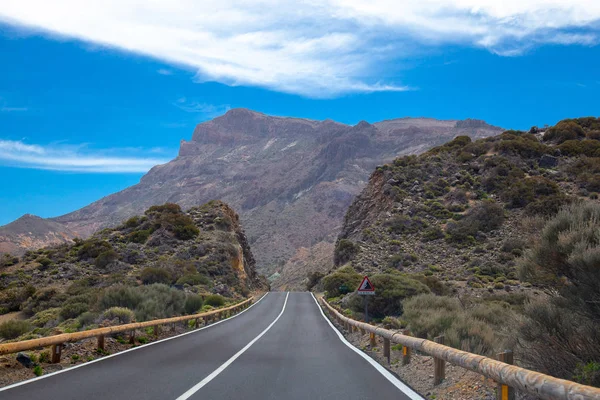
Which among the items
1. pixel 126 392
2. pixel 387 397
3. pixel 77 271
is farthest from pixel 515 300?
pixel 77 271

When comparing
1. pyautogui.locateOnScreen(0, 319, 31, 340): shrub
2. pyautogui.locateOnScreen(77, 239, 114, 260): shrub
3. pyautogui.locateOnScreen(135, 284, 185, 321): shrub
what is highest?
pyautogui.locateOnScreen(77, 239, 114, 260): shrub

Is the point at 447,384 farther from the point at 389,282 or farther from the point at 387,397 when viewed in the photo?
the point at 389,282

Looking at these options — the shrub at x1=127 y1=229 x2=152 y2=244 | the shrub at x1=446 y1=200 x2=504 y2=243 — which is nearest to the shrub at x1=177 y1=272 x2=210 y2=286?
the shrub at x1=127 y1=229 x2=152 y2=244

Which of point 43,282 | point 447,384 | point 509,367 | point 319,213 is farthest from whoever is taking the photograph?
point 319,213

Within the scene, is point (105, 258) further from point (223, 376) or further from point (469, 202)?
point (223, 376)

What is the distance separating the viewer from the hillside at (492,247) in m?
7.14

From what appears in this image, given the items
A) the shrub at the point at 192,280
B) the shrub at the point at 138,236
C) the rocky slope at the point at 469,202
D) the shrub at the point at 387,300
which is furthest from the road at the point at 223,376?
the shrub at the point at 138,236

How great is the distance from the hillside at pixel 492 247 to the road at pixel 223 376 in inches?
97.9

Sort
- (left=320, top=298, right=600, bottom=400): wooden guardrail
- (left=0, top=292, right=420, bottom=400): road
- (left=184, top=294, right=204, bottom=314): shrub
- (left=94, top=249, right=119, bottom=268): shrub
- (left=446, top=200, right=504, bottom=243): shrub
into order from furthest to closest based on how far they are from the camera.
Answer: (left=446, top=200, right=504, bottom=243): shrub, (left=94, top=249, right=119, bottom=268): shrub, (left=184, top=294, right=204, bottom=314): shrub, (left=0, top=292, right=420, bottom=400): road, (left=320, top=298, right=600, bottom=400): wooden guardrail

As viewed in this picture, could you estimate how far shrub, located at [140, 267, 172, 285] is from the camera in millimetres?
38562

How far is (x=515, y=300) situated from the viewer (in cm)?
2525

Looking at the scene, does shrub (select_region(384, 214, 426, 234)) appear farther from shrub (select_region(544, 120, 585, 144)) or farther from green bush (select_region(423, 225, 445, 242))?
shrub (select_region(544, 120, 585, 144))

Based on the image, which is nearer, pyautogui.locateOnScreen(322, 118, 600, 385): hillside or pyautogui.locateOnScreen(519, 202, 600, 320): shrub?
pyautogui.locateOnScreen(519, 202, 600, 320): shrub

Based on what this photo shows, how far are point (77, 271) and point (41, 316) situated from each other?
15738mm
